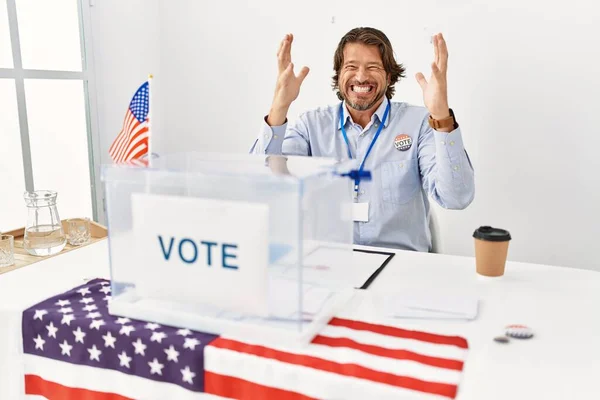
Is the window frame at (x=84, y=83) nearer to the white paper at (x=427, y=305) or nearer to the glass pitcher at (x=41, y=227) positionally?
the glass pitcher at (x=41, y=227)

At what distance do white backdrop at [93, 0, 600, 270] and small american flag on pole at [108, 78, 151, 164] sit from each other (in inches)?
63.5

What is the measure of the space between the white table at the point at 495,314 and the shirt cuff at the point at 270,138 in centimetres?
63

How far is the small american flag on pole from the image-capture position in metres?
1.13

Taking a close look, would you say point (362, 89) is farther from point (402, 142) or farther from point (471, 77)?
point (471, 77)

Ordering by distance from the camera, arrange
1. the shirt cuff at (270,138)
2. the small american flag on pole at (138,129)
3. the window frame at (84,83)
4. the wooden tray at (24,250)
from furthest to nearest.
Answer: the window frame at (84,83)
the shirt cuff at (270,138)
the wooden tray at (24,250)
the small american flag on pole at (138,129)

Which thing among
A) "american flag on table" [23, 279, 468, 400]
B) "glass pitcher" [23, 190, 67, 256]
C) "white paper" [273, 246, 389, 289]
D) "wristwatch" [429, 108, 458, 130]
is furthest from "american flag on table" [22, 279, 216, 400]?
"wristwatch" [429, 108, 458, 130]

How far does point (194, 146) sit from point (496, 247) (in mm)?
2122

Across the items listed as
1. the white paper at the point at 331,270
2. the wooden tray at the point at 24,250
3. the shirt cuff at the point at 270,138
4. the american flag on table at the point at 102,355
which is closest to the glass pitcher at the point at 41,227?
the wooden tray at the point at 24,250

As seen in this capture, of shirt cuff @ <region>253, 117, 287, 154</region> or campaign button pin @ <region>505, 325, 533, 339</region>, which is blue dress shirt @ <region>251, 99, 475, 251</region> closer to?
shirt cuff @ <region>253, 117, 287, 154</region>

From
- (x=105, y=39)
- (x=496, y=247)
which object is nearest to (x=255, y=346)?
(x=496, y=247)

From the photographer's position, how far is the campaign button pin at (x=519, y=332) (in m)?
0.96

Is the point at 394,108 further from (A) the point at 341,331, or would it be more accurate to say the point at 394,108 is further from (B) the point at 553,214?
(A) the point at 341,331

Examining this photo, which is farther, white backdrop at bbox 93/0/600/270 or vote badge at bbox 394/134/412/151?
white backdrop at bbox 93/0/600/270

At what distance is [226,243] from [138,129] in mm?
380
